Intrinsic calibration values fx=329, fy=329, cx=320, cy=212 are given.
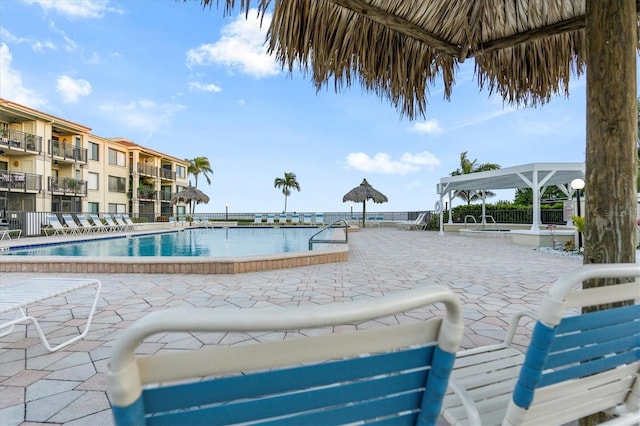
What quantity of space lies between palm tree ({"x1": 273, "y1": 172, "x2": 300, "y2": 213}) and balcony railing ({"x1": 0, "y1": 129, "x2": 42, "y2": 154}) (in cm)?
2452

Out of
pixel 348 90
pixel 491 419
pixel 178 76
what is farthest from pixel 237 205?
pixel 491 419

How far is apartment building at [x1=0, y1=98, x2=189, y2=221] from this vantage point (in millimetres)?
17609

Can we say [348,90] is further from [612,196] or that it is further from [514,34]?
[612,196]

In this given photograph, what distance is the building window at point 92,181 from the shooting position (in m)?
22.6

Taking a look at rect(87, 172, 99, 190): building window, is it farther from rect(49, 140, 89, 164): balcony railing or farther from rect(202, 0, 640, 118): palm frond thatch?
rect(202, 0, 640, 118): palm frond thatch

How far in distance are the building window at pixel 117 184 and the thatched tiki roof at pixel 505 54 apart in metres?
26.9

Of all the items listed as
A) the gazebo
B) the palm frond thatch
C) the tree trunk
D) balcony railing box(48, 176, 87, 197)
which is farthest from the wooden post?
balcony railing box(48, 176, 87, 197)

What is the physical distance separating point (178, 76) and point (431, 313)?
26.3 metres

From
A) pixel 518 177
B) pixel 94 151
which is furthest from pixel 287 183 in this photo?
pixel 518 177

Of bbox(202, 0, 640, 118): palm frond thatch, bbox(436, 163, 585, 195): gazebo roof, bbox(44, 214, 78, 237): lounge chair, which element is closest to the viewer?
bbox(202, 0, 640, 118): palm frond thatch

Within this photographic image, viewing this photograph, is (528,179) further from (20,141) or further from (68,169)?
(68,169)

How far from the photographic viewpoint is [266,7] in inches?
84.7

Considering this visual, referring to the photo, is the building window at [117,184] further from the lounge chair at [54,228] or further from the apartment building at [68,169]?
the lounge chair at [54,228]

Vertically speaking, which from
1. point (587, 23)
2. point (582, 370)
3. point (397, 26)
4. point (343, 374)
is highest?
point (397, 26)
